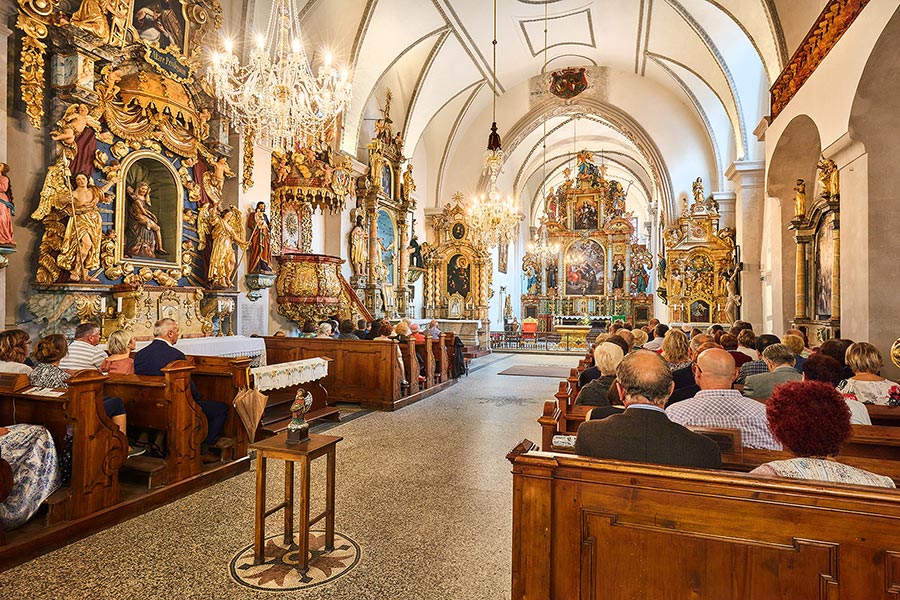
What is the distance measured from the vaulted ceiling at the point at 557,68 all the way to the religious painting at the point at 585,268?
7.47 meters

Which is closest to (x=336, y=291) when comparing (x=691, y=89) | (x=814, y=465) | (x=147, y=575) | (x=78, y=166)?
(x=78, y=166)

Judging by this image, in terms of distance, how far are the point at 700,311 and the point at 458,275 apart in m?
6.75

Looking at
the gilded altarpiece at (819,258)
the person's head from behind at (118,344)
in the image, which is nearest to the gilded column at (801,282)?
the gilded altarpiece at (819,258)

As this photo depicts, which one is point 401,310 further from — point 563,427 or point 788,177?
point 563,427

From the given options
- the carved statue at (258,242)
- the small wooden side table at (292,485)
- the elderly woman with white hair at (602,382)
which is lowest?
the small wooden side table at (292,485)

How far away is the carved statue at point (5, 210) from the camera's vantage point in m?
4.83

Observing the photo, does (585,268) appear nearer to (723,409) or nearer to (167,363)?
(167,363)

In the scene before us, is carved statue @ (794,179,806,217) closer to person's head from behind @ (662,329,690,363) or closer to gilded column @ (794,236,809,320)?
gilded column @ (794,236,809,320)

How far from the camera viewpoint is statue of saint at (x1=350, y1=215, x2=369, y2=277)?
1144cm

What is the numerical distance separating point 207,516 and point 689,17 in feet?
39.2

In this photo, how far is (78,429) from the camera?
3.05 m

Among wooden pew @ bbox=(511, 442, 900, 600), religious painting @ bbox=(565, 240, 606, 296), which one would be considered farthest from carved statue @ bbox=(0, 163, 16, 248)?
religious painting @ bbox=(565, 240, 606, 296)

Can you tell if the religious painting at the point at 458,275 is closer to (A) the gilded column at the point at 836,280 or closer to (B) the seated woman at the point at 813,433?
(A) the gilded column at the point at 836,280

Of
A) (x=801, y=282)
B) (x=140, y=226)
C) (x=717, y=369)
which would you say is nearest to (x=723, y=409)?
(x=717, y=369)
